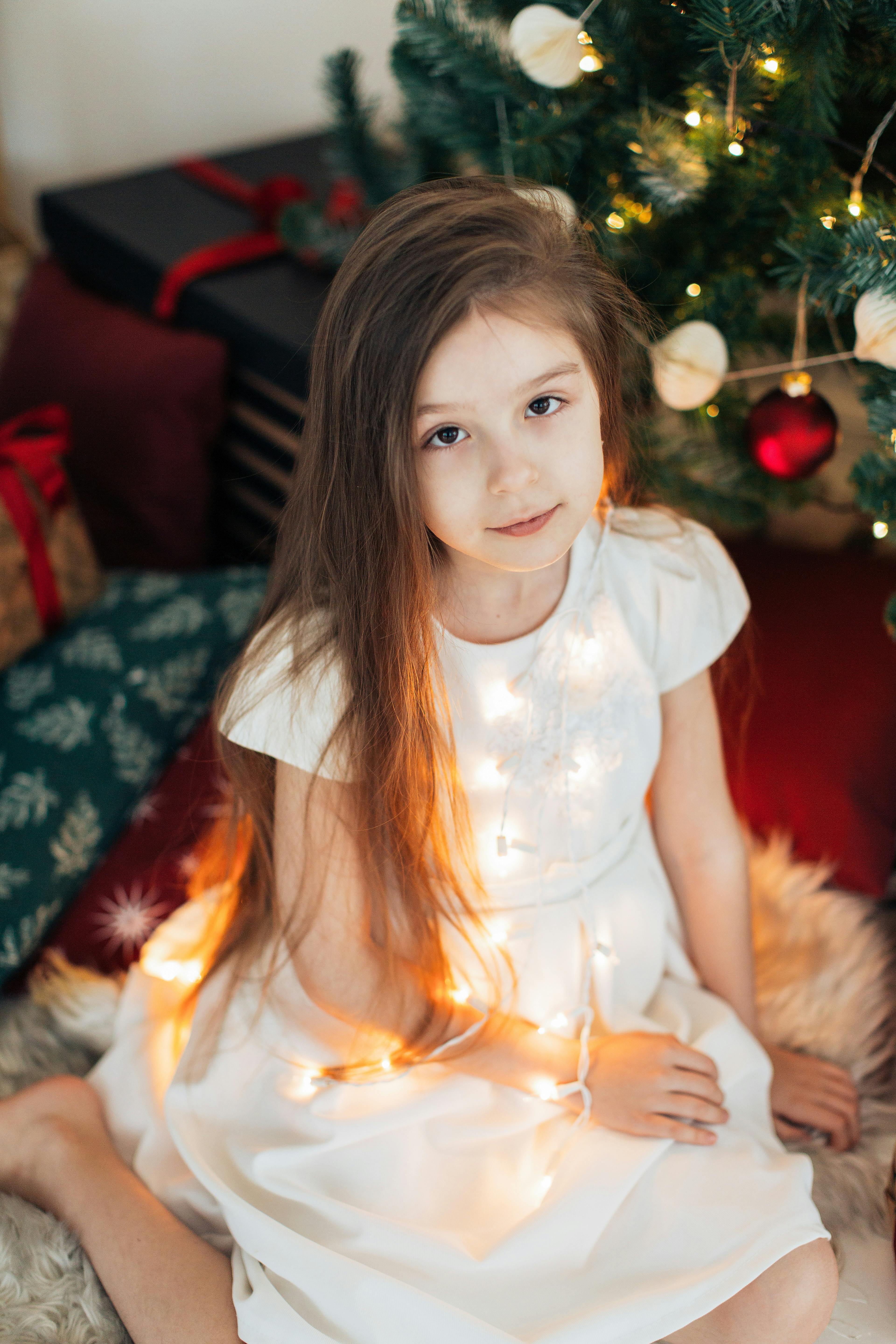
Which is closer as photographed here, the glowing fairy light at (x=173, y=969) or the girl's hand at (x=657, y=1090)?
the girl's hand at (x=657, y=1090)

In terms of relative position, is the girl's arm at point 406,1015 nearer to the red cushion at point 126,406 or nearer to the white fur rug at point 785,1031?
the white fur rug at point 785,1031

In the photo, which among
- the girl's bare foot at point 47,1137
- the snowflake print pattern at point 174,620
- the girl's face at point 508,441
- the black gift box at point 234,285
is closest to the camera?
the girl's face at point 508,441

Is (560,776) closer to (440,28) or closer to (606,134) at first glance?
(606,134)

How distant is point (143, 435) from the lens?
4.64ft

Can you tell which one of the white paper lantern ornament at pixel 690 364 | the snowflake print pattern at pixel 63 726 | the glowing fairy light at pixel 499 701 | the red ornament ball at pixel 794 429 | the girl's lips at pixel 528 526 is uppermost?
the white paper lantern ornament at pixel 690 364

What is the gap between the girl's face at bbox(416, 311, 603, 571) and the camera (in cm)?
66

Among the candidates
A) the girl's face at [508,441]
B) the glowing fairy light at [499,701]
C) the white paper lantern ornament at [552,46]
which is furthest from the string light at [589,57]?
the glowing fairy light at [499,701]

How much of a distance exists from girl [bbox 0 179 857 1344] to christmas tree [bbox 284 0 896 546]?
0.15m

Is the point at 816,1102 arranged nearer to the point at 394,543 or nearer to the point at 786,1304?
the point at 786,1304

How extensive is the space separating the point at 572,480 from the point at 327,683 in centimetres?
24

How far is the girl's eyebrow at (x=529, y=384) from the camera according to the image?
2.16ft

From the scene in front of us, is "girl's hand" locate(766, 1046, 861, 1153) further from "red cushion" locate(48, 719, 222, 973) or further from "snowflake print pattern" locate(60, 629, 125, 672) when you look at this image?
"snowflake print pattern" locate(60, 629, 125, 672)

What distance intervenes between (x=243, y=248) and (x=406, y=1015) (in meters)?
1.08

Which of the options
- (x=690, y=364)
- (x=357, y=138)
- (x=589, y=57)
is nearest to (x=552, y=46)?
(x=589, y=57)
